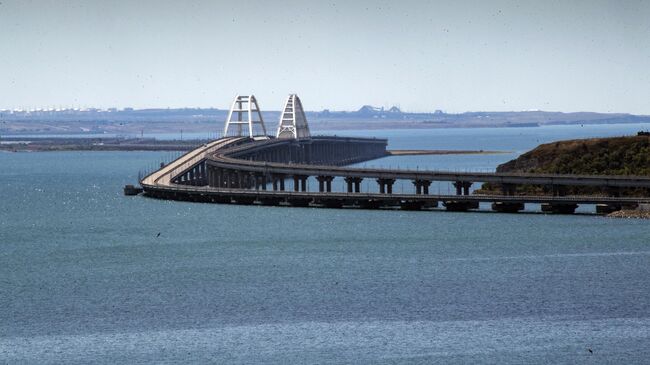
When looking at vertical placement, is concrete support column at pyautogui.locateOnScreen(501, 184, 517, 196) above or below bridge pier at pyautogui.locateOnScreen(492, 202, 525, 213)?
above

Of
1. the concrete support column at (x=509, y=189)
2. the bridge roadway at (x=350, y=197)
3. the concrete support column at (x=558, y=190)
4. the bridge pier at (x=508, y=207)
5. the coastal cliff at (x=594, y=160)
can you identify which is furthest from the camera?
Answer: the coastal cliff at (x=594, y=160)

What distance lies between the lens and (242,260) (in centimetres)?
9788

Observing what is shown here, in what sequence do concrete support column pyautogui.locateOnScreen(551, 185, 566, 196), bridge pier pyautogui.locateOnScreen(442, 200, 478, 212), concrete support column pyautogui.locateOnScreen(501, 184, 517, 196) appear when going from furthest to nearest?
concrete support column pyautogui.locateOnScreen(501, 184, 517, 196) → concrete support column pyautogui.locateOnScreen(551, 185, 566, 196) → bridge pier pyautogui.locateOnScreen(442, 200, 478, 212)

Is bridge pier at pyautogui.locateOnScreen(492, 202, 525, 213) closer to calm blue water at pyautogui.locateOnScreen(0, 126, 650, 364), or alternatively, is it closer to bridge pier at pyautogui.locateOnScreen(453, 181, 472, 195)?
calm blue water at pyautogui.locateOnScreen(0, 126, 650, 364)

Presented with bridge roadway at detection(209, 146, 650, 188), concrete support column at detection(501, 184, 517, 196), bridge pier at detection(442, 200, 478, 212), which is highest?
bridge roadway at detection(209, 146, 650, 188)

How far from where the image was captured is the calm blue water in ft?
217

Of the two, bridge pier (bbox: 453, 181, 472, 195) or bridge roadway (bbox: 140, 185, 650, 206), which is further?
bridge pier (bbox: 453, 181, 472, 195)

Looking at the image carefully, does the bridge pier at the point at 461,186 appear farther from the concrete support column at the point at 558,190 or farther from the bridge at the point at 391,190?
the concrete support column at the point at 558,190

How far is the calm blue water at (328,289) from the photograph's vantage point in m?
66.2

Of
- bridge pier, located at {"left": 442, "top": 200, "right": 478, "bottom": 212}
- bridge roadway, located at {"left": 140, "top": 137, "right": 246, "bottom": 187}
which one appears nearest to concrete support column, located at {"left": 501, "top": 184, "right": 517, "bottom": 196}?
bridge pier, located at {"left": 442, "top": 200, "right": 478, "bottom": 212}

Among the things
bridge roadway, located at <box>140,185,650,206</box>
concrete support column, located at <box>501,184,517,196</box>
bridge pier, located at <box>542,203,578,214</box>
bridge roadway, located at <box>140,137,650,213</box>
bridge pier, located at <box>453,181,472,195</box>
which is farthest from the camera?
bridge pier, located at <box>453,181,472,195</box>

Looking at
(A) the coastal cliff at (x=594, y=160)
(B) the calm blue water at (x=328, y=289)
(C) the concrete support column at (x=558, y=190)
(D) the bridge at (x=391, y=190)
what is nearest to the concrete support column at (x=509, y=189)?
(D) the bridge at (x=391, y=190)

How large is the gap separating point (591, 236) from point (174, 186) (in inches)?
2495

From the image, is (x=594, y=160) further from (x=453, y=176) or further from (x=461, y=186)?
(x=453, y=176)
